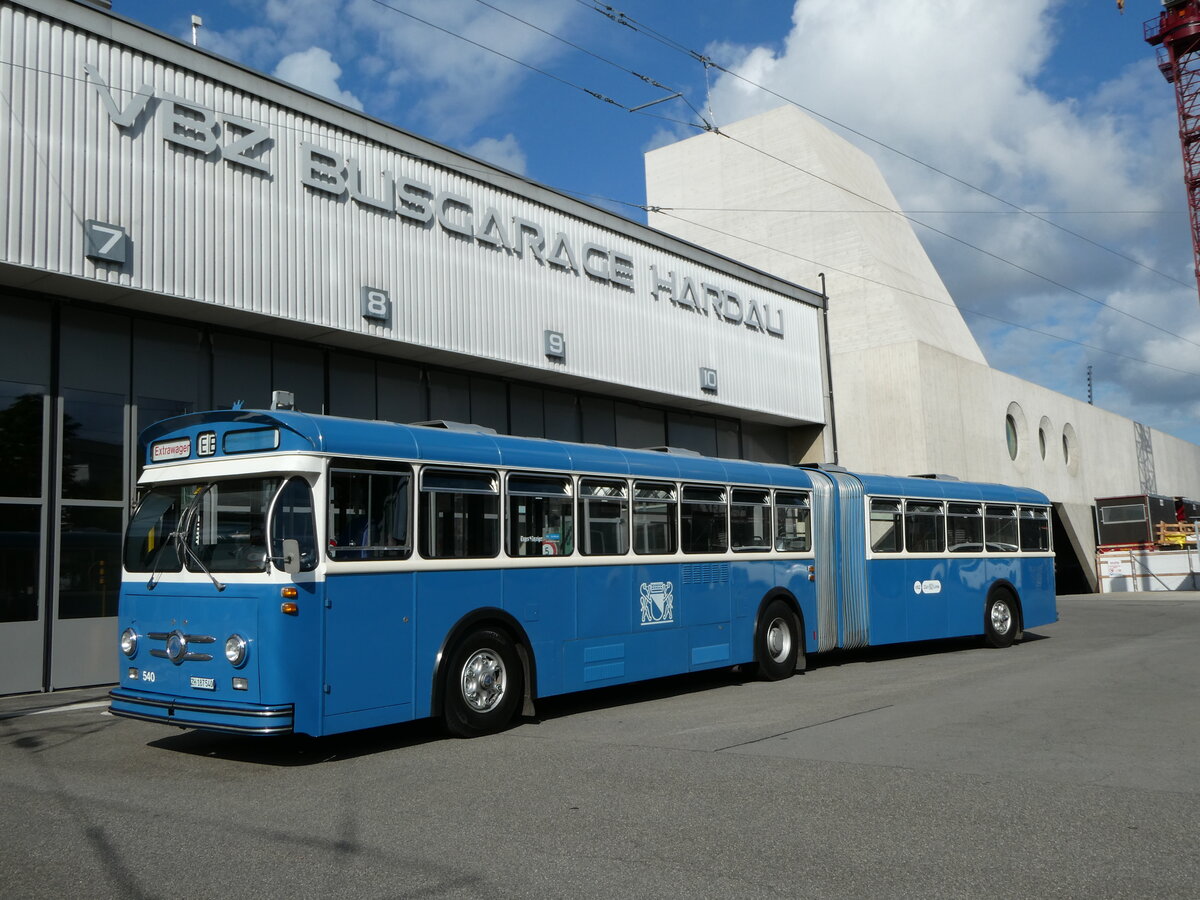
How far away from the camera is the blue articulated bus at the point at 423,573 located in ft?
27.3

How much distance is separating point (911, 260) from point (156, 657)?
125ft

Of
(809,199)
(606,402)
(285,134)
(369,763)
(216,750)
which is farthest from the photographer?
→ (809,199)

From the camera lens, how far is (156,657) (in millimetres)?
8711

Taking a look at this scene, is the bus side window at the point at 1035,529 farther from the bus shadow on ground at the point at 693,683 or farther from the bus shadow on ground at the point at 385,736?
the bus shadow on ground at the point at 385,736

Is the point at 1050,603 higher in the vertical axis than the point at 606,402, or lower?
lower

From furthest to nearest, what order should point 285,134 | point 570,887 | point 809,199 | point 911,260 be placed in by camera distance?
point 911,260 < point 809,199 < point 285,134 < point 570,887

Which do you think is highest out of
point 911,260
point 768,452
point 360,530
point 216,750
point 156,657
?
point 911,260

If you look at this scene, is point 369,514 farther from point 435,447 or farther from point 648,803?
point 648,803

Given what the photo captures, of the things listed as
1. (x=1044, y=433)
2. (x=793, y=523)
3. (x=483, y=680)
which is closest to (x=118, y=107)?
(x=483, y=680)

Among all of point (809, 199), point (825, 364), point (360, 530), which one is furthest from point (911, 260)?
point (360, 530)

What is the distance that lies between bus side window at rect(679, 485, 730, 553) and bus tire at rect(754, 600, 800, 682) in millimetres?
1335

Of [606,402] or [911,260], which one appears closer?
[606,402]

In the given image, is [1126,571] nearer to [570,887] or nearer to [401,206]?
[401,206]

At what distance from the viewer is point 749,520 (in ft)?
44.7
